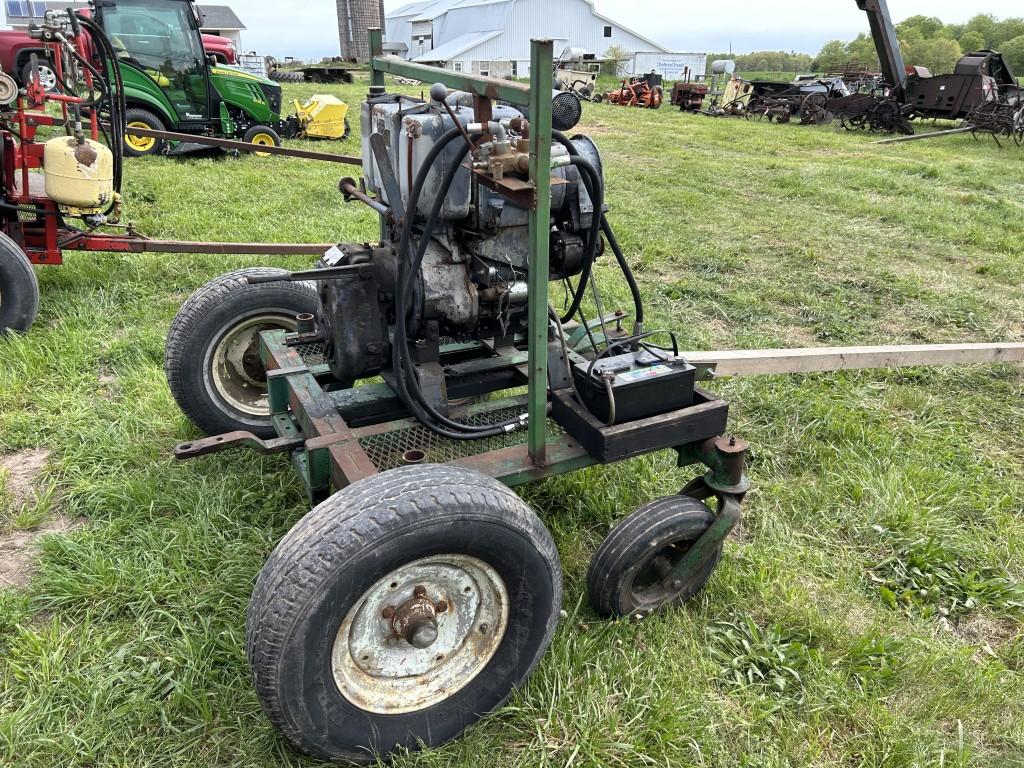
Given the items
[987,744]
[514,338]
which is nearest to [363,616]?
[514,338]

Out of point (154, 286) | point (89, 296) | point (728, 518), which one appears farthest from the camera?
point (154, 286)

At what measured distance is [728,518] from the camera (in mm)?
2398

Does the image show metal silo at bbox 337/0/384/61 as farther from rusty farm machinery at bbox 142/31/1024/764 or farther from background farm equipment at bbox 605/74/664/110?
rusty farm machinery at bbox 142/31/1024/764

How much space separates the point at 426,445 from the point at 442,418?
11cm

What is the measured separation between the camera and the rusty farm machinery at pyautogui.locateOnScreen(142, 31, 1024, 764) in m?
1.84

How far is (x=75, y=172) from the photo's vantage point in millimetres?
4398

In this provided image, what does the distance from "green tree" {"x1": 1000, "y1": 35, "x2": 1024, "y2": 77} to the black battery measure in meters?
48.1

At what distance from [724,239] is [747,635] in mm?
5276

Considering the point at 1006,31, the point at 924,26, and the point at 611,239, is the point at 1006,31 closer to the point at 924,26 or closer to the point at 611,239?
the point at 924,26

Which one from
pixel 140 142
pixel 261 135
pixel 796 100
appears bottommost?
pixel 140 142

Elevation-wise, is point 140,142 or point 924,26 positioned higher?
point 924,26

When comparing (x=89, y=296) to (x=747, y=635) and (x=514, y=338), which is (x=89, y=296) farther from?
(x=747, y=635)

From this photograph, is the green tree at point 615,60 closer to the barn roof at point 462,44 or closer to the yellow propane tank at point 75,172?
the barn roof at point 462,44

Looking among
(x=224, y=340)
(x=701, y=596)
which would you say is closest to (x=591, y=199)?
(x=701, y=596)
